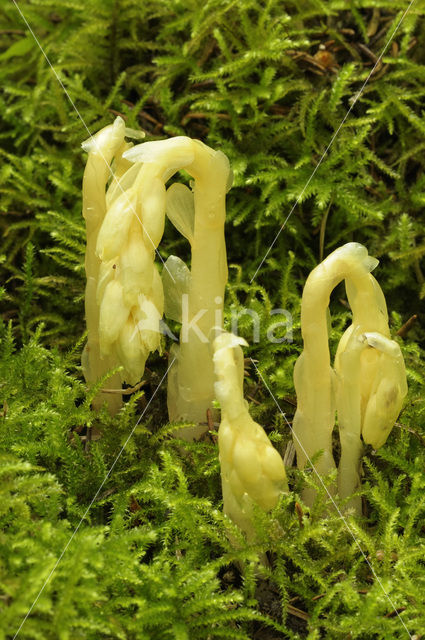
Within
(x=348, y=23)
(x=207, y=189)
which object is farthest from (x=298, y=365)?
(x=348, y=23)

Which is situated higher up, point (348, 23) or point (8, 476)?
point (348, 23)

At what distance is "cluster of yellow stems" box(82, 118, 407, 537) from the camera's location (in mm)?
1220

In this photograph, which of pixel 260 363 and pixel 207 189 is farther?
pixel 260 363

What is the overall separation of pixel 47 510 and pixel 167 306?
0.52 meters

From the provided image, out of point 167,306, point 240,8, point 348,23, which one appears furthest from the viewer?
point 348,23

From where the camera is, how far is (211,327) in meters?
1.49

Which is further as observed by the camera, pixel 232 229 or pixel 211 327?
pixel 232 229

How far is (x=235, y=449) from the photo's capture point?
1173 millimetres

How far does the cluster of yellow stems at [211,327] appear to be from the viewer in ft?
4.00

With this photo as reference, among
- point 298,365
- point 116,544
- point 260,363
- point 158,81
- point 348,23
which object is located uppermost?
point 348,23

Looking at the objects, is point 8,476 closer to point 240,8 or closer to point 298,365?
point 298,365

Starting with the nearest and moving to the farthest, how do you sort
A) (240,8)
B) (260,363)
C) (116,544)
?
(116,544) < (260,363) < (240,8)

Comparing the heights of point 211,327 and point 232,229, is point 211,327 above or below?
above

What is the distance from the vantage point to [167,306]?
5.07ft
